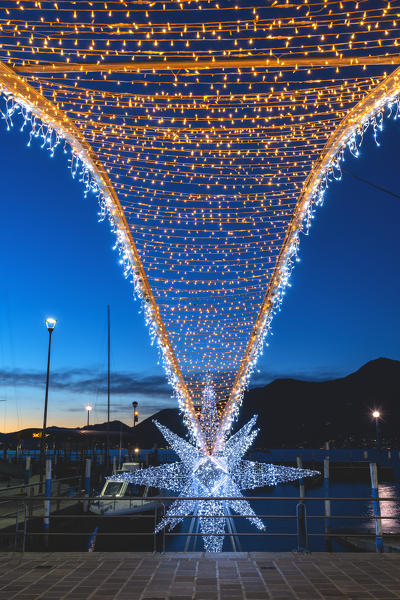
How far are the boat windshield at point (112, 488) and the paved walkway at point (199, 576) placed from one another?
37.5ft

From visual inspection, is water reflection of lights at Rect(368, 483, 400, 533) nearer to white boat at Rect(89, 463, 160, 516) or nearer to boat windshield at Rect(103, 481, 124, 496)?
white boat at Rect(89, 463, 160, 516)

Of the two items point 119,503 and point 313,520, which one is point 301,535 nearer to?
point 119,503

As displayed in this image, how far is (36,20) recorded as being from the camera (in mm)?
5012

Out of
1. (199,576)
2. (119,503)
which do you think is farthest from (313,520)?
(199,576)

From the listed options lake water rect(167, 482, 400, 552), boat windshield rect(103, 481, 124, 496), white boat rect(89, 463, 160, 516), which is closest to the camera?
white boat rect(89, 463, 160, 516)

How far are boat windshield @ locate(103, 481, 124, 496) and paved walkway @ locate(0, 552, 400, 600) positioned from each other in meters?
11.4

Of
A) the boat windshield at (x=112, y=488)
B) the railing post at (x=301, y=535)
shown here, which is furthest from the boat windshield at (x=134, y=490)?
the railing post at (x=301, y=535)

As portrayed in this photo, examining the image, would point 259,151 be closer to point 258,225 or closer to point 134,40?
point 258,225

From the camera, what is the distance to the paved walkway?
5242 mm

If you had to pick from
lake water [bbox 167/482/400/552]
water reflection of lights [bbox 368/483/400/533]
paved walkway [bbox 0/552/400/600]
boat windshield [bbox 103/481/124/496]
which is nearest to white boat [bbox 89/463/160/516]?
boat windshield [bbox 103/481/124/496]

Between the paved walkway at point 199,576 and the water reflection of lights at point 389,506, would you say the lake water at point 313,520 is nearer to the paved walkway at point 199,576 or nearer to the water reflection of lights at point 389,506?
the water reflection of lights at point 389,506

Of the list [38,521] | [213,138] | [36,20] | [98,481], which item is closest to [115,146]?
[213,138]

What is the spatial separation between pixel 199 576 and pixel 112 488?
1343cm

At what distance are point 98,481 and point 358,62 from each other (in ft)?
82.7
